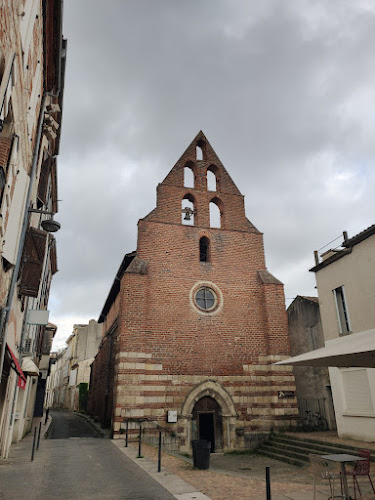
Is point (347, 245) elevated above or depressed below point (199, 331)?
above

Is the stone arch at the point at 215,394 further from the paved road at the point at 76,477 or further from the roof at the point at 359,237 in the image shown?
the roof at the point at 359,237

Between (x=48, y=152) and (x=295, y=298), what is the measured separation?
16.6m

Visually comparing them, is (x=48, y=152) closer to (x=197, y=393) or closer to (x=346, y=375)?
(x=197, y=393)

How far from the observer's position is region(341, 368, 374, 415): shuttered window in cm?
1298

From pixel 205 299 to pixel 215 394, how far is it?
4472mm

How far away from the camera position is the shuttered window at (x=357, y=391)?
42.6 ft

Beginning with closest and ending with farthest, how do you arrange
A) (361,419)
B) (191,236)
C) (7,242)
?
1. (7,242)
2. (361,419)
3. (191,236)

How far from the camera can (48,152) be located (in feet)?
42.9

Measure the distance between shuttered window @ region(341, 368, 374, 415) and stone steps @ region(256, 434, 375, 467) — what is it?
151 centimetres

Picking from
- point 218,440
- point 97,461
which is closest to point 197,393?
point 218,440

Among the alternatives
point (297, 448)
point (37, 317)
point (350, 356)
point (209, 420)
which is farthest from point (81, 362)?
point (350, 356)

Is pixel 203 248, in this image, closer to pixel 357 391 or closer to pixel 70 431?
pixel 357 391

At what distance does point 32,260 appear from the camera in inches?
360

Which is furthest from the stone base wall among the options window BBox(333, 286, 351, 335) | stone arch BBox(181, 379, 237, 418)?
window BBox(333, 286, 351, 335)
